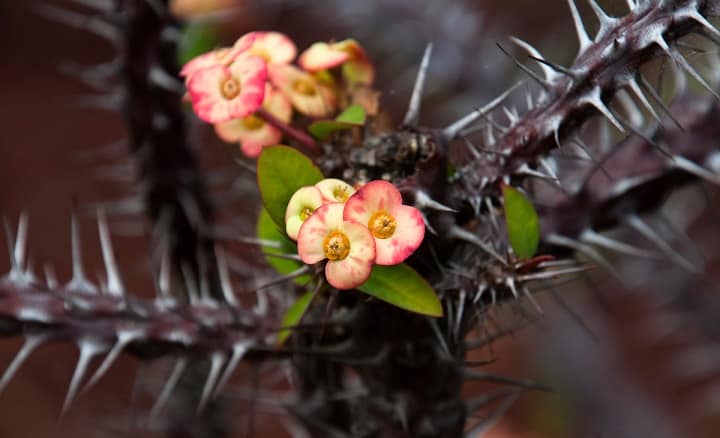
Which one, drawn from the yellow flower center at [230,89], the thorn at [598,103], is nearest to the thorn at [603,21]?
the thorn at [598,103]

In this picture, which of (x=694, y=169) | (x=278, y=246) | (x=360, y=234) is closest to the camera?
(x=360, y=234)

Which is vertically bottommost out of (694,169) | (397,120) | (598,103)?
(397,120)

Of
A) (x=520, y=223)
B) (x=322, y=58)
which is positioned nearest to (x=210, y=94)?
(x=322, y=58)

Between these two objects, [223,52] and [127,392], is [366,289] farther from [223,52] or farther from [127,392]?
[127,392]

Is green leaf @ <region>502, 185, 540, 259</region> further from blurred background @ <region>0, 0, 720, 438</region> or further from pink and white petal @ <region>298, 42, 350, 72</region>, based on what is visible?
blurred background @ <region>0, 0, 720, 438</region>

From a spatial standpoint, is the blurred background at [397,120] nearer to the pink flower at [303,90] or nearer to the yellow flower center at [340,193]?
the pink flower at [303,90]

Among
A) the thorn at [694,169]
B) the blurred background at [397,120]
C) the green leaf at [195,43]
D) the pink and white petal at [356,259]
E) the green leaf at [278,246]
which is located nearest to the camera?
the pink and white petal at [356,259]

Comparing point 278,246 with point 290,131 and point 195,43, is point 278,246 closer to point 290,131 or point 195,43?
point 290,131
